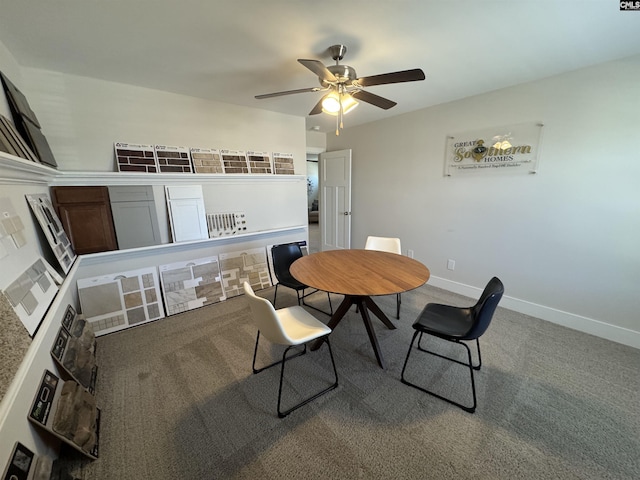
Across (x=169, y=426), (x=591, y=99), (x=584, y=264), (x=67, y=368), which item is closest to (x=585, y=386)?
(x=584, y=264)

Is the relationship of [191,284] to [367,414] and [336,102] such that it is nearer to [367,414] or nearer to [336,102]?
[367,414]

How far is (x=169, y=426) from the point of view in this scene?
4.90 feet

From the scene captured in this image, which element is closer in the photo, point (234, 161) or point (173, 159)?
point (173, 159)

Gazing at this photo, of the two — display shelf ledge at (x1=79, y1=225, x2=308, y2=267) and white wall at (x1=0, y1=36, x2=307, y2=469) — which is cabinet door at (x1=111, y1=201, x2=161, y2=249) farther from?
white wall at (x1=0, y1=36, x2=307, y2=469)

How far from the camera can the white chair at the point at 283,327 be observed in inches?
55.8

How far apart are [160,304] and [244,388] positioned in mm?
1595

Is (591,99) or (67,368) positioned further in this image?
(591,99)

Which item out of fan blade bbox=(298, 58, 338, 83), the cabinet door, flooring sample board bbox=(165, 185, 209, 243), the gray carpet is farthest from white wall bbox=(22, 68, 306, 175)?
the gray carpet

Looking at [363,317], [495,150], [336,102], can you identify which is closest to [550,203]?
[495,150]

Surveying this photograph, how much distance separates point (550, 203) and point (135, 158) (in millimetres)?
4324

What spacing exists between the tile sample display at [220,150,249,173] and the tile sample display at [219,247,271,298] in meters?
1.10

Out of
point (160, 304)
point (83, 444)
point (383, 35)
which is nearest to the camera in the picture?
point (83, 444)

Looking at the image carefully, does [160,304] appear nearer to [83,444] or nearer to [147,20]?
[83,444]

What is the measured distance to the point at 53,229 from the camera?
74.2 inches
